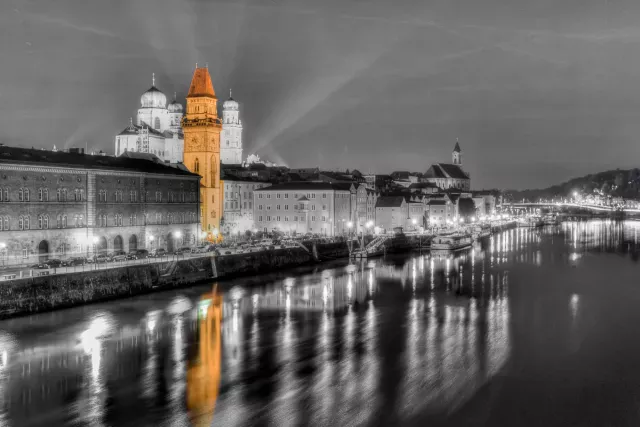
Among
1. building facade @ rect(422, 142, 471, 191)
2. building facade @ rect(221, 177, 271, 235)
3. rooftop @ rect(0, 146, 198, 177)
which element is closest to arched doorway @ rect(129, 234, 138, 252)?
rooftop @ rect(0, 146, 198, 177)

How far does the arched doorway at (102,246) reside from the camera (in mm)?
37812

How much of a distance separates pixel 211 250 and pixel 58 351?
2031cm

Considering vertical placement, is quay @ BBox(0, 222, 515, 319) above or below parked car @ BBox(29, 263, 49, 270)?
below

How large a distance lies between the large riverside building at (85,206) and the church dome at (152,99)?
109 feet

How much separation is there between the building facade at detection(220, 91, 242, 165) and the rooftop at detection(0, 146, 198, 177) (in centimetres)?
3951

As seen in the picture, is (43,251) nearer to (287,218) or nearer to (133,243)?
(133,243)

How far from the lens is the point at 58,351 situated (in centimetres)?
2153

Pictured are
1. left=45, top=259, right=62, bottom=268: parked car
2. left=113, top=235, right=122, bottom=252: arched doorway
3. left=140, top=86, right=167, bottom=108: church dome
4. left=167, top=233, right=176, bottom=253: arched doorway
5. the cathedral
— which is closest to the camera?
left=45, top=259, right=62, bottom=268: parked car

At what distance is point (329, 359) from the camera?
2139cm

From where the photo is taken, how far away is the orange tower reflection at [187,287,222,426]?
16.7m

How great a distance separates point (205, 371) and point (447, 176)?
4582 inches

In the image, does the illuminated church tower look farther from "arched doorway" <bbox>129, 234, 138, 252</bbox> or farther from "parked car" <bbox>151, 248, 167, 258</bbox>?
"parked car" <bbox>151, 248, 167, 258</bbox>

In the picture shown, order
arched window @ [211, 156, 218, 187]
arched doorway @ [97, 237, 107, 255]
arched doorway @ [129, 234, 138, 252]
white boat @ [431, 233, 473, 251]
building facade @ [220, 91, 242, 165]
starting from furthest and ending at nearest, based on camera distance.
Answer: building facade @ [220, 91, 242, 165]
white boat @ [431, 233, 473, 251]
arched window @ [211, 156, 218, 187]
arched doorway @ [129, 234, 138, 252]
arched doorway @ [97, 237, 107, 255]

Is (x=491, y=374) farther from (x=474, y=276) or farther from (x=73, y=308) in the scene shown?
(x=474, y=276)
